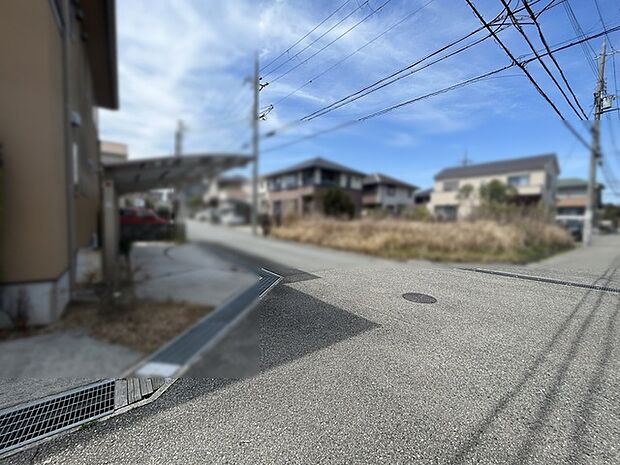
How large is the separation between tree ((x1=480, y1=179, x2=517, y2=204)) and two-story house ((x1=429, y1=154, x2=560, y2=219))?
39 centimetres

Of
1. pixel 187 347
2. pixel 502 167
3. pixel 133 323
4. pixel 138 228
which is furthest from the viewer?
pixel 502 167

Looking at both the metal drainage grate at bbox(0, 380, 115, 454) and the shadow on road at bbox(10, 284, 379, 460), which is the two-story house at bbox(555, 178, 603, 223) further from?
the metal drainage grate at bbox(0, 380, 115, 454)

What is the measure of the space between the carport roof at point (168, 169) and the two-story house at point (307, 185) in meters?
6.46

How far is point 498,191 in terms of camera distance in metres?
18.6

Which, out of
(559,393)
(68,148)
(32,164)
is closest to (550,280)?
(559,393)

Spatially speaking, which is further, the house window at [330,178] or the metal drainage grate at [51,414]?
the house window at [330,178]

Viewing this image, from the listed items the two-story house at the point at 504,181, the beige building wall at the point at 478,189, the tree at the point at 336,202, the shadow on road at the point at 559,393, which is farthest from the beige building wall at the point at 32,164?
the beige building wall at the point at 478,189

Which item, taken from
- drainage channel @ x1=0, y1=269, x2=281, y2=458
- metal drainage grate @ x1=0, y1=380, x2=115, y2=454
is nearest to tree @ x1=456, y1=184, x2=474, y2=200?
drainage channel @ x1=0, y1=269, x2=281, y2=458

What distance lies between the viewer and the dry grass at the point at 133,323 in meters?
3.41

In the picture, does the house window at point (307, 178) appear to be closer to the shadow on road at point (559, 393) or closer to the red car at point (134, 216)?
the red car at point (134, 216)

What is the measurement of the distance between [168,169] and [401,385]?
6.70 metres

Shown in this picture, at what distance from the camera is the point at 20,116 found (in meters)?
3.55

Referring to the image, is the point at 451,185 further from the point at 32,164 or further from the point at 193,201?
the point at 32,164

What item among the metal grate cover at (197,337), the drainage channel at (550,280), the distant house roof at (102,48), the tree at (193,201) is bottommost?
the metal grate cover at (197,337)
